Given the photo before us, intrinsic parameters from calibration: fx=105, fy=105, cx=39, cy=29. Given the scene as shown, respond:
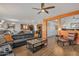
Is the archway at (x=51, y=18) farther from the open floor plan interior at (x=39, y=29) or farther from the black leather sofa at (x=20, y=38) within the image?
the black leather sofa at (x=20, y=38)

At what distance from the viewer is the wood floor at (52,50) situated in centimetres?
226

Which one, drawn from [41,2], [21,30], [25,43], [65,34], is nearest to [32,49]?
[25,43]

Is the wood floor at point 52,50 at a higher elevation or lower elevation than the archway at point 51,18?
lower

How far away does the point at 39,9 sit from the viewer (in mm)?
2242

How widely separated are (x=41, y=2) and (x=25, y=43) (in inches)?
37.6

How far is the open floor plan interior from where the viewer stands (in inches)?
88.0

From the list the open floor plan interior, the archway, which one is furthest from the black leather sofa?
the archway

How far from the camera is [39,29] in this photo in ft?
7.61

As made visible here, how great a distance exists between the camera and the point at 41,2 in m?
2.26

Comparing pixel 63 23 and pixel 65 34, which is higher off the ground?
pixel 63 23

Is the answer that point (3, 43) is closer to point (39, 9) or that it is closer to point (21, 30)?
point (21, 30)

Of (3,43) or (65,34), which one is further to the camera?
(65,34)

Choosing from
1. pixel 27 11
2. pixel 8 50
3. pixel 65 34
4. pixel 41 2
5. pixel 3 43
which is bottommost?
pixel 8 50

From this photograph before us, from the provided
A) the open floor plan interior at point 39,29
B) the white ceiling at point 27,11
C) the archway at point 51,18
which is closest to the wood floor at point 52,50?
the open floor plan interior at point 39,29
